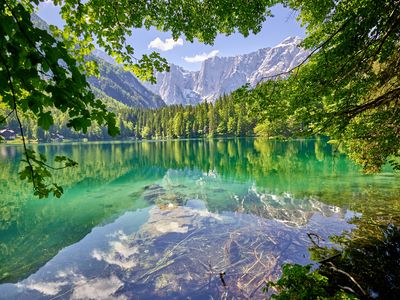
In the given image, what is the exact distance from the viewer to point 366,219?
11.9 m

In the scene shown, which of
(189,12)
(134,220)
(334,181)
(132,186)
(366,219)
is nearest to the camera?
(189,12)

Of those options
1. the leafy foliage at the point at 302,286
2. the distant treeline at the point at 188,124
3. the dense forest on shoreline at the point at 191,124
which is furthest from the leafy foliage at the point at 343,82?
the dense forest on shoreline at the point at 191,124

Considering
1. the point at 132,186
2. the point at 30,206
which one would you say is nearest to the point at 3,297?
the point at 30,206

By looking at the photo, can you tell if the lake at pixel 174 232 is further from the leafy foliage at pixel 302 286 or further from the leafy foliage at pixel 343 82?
the leafy foliage at pixel 302 286

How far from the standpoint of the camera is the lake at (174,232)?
8.26m

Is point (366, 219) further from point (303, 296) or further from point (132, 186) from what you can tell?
point (132, 186)

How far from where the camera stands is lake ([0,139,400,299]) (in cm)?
826

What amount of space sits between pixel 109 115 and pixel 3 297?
9271 mm

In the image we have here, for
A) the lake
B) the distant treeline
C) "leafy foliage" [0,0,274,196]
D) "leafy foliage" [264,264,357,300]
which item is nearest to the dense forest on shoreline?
the distant treeline

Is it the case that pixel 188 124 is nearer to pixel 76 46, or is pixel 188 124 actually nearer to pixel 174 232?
pixel 174 232

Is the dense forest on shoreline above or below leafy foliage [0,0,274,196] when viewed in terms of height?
above

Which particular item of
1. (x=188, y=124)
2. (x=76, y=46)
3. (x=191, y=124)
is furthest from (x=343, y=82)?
(x=191, y=124)

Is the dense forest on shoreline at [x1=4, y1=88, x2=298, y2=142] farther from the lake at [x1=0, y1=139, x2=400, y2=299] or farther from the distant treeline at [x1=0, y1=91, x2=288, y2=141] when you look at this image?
the lake at [x1=0, y1=139, x2=400, y2=299]

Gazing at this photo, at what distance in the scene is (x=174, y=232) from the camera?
1242 cm
